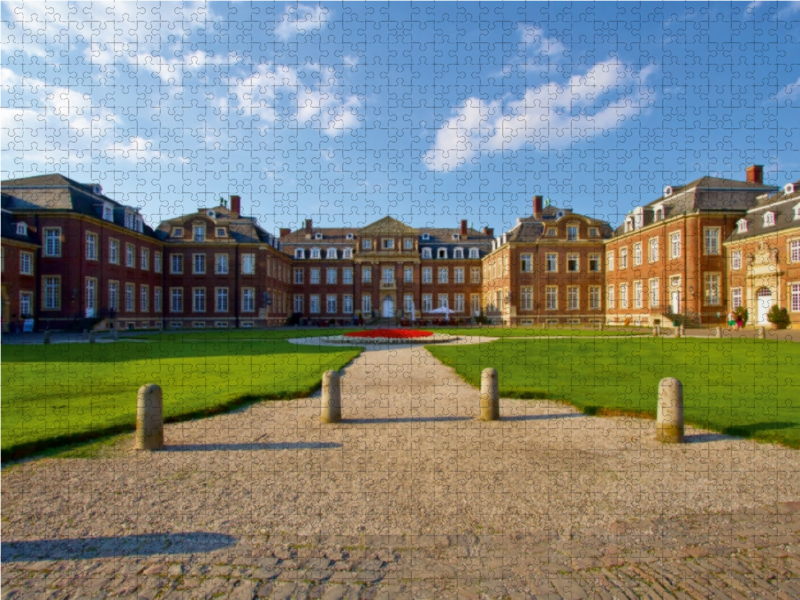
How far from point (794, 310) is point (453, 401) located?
109 feet

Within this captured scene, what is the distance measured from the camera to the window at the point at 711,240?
110 feet

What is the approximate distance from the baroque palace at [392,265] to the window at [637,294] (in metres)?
0.15

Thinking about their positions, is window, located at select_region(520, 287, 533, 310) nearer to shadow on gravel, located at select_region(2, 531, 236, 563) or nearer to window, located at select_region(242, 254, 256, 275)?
window, located at select_region(242, 254, 256, 275)

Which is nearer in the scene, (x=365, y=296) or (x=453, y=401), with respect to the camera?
(x=453, y=401)

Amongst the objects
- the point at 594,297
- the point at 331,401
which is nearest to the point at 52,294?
the point at 331,401

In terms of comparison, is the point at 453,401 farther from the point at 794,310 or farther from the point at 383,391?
the point at 794,310

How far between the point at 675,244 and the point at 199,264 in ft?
135

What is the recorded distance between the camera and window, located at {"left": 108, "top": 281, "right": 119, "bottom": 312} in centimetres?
3616

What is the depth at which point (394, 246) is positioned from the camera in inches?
2126

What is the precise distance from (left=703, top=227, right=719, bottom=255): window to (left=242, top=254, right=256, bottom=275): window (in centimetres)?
3801

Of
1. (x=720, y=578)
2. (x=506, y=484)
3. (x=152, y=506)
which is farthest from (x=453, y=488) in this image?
(x=152, y=506)

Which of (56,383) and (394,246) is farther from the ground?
(394,246)

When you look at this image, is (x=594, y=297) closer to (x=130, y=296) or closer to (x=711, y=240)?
(x=711, y=240)

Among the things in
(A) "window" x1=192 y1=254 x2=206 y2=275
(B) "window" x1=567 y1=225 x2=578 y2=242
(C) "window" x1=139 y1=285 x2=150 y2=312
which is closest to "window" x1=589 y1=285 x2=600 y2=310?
(B) "window" x1=567 y1=225 x2=578 y2=242
